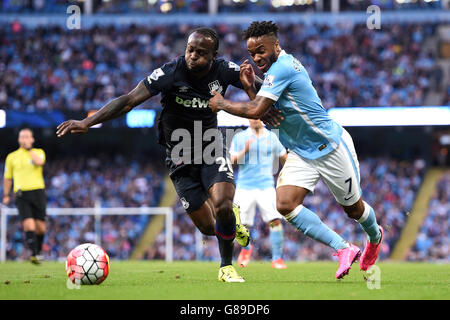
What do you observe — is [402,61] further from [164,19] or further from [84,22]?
[84,22]

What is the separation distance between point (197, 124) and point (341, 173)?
173 centimetres

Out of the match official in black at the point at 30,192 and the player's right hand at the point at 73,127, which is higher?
the player's right hand at the point at 73,127

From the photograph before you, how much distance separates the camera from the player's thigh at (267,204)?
12094mm

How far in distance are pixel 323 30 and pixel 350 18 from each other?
6.39 feet

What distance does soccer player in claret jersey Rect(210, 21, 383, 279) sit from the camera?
7.20 meters

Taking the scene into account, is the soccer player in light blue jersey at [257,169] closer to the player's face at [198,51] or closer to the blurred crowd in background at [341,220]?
the player's face at [198,51]

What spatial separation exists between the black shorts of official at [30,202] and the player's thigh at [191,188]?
19.0ft

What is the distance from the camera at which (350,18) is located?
31.6m

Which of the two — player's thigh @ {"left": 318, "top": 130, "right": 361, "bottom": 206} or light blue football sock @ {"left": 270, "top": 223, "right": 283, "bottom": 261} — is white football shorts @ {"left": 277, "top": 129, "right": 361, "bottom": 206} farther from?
light blue football sock @ {"left": 270, "top": 223, "right": 283, "bottom": 261}

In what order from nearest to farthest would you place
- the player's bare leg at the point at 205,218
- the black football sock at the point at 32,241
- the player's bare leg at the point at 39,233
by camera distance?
the player's bare leg at the point at 205,218 → the black football sock at the point at 32,241 → the player's bare leg at the point at 39,233

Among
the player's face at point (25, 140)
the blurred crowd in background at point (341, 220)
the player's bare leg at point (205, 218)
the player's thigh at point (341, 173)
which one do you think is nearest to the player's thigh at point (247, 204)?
the player's bare leg at point (205, 218)

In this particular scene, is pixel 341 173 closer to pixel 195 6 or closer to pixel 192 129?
pixel 192 129

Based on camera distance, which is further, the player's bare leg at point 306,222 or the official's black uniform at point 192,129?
the official's black uniform at point 192,129
